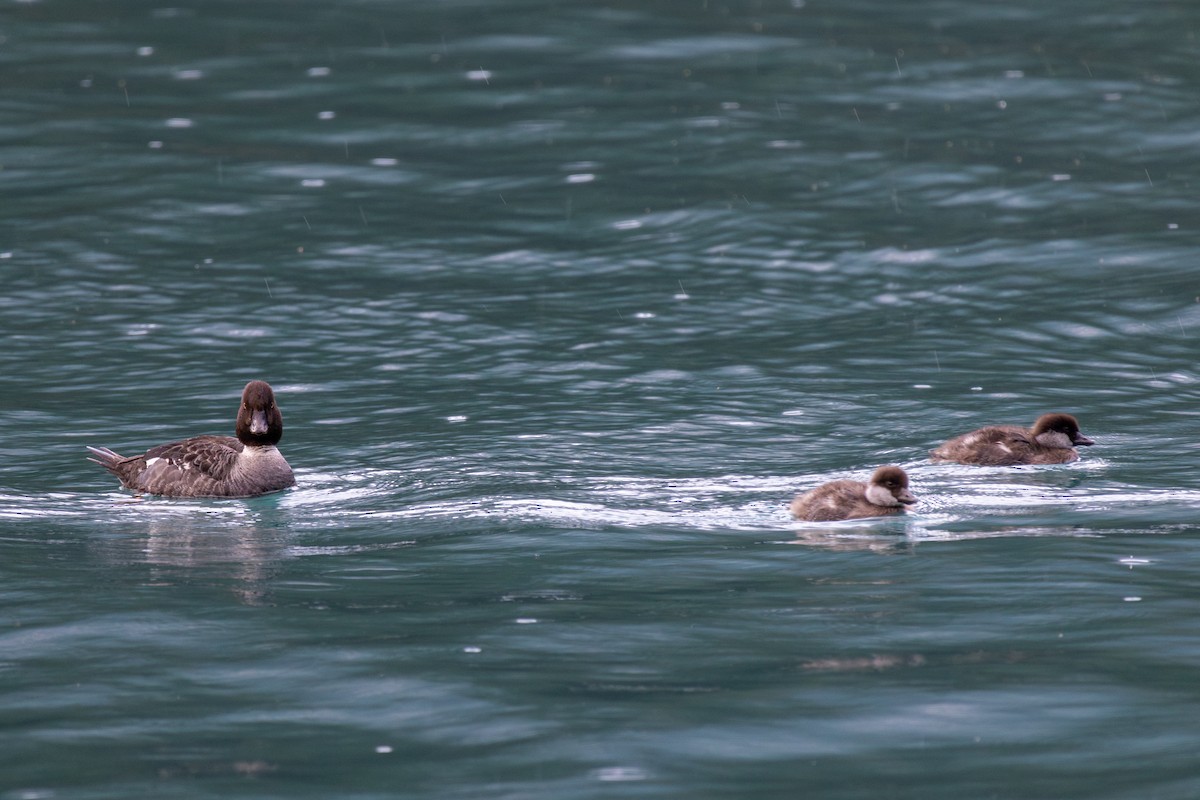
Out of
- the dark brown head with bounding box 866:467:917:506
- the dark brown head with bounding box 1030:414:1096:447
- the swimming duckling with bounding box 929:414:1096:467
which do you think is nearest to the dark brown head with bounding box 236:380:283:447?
the dark brown head with bounding box 866:467:917:506

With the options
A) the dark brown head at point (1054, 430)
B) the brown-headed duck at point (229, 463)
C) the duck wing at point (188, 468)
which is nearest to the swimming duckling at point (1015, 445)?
the dark brown head at point (1054, 430)

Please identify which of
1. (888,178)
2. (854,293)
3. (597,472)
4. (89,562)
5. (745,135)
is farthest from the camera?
(745,135)

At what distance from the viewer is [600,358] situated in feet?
60.1

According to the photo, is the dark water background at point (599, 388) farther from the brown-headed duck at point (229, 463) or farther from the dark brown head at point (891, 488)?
the dark brown head at point (891, 488)

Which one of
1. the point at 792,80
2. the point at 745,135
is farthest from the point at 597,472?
the point at 792,80

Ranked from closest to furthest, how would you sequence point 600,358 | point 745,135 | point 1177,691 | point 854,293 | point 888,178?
point 1177,691 < point 600,358 < point 854,293 < point 888,178 < point 745,135

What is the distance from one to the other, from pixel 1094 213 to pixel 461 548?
13911mm

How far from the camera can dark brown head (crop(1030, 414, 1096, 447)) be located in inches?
556

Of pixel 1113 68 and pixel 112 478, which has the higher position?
pixel 1113 68

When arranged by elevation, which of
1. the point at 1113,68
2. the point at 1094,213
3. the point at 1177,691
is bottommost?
the point at 1177,691

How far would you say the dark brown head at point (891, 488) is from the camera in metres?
12.4

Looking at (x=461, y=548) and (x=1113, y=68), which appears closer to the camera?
(x=461, y=548)

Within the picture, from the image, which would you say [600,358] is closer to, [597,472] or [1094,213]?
[597,472]

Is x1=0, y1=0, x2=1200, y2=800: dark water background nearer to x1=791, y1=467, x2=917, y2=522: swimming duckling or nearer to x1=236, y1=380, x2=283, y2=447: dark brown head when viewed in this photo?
x1=791, y1=467, x2=917, y2=522: swimming duckling
